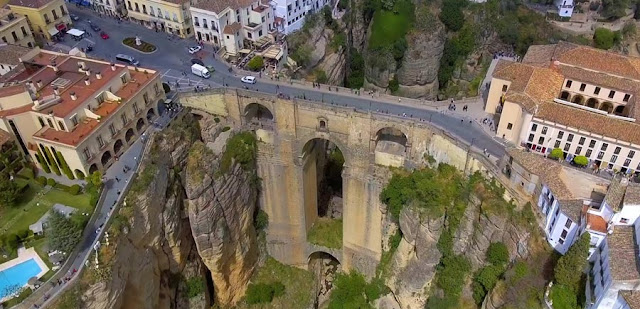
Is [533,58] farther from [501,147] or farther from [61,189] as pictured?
[61,189]

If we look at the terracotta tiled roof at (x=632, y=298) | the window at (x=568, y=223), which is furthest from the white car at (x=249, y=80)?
the terracotta tiled roof at (x=632, y=298)

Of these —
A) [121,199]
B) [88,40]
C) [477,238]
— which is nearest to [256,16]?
[88,40]

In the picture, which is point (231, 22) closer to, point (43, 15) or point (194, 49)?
point (194, 49)

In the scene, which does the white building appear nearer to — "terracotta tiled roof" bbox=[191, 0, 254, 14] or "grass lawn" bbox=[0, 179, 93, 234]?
"terracotta tiled roof" bbox=[191, 0, 254, 14]

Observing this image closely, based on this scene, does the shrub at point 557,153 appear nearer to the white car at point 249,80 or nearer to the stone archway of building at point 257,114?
the stone archway of building at point 257,114

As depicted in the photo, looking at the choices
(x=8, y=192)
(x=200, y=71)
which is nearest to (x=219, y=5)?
(x=200, y=71)

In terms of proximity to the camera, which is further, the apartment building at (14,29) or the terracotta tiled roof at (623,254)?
the apartment building at (14,29)
